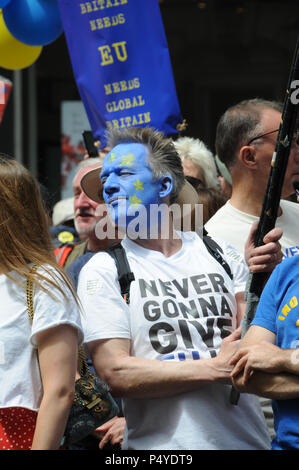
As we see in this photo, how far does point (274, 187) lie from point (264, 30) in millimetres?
4914

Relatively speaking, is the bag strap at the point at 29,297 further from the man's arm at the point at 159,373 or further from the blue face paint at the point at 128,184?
the blue face paint at the point at 128,184

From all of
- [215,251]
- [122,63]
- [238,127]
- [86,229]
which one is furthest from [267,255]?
[86,229]

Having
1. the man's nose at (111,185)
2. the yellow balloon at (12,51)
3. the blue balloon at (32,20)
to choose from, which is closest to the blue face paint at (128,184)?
the man's nose at (111,185)

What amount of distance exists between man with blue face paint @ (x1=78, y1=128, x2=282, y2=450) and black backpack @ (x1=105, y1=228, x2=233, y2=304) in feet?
0.07

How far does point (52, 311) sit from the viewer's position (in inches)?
98.3

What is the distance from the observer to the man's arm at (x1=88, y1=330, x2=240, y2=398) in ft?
8.84

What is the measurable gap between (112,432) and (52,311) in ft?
2.75

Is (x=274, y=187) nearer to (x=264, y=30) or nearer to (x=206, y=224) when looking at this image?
(x=206, y=224)

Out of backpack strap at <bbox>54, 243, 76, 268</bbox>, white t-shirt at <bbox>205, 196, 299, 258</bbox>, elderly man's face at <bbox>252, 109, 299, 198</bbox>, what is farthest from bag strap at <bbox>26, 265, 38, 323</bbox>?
backpack strap at <bbox>54, 243, 76, 268</bbox>

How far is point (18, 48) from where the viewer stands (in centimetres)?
438

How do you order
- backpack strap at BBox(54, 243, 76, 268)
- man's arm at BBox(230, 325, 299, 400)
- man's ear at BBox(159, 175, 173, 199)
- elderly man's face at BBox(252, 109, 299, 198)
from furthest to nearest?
backpack strap at BBox(54, 243, 76, 268) < elderly man's face at BBox(252, 109, 299, 198) < man's ear at BBox(159, 175, 173, 199) < man's arm at BBox(230, 325, 299, 400)

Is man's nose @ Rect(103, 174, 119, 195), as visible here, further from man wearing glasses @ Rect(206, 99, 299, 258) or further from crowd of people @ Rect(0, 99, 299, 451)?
man wearing glasses @ Rect(206, 99, 299, 258)
